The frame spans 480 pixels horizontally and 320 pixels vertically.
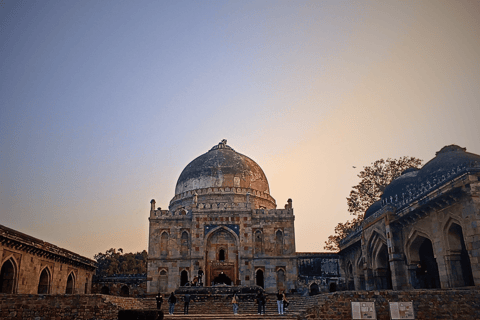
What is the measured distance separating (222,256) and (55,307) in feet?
49.4

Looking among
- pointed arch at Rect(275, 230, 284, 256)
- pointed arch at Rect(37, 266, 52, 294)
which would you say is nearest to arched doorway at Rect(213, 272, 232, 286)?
pointed arch at Rect(275, 230, 284, 256)

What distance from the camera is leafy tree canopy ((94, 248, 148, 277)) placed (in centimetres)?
5069

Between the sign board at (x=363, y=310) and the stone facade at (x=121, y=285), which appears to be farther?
the stone facade at (x=121, y=285)

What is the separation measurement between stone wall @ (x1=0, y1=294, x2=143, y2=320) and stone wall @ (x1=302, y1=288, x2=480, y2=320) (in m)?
8.67

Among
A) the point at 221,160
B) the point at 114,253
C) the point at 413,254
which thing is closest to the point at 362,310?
the point at 413,254

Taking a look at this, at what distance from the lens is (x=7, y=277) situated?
23156 millimetres

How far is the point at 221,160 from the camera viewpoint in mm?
38781

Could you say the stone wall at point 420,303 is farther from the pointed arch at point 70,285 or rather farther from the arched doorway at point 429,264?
the pointed arch at point 70,285

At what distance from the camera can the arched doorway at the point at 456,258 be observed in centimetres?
1868

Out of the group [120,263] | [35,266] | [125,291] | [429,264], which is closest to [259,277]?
[125,291]

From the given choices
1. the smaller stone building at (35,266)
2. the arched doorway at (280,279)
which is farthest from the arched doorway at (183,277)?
the smaller stone building at (35,266)

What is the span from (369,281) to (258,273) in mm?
8309

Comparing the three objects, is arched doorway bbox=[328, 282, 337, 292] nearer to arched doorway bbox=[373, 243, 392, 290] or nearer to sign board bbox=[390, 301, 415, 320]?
arched doorway bbox=[373, 243, 392, 290]

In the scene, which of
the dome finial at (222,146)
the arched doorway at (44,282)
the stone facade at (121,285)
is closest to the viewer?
the arched doorway at (44,282)
